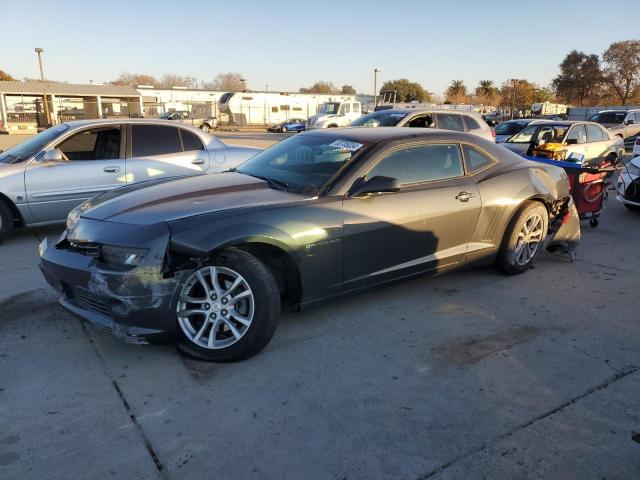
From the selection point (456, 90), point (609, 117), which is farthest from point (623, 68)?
point (609, 117)

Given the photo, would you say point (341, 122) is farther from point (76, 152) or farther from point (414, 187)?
point (414, 187)

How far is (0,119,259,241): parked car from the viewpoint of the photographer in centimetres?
590

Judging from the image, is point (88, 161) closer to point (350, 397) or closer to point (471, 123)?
point (350, 397)

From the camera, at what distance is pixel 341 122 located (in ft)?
88.4

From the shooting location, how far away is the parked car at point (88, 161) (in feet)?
19.4

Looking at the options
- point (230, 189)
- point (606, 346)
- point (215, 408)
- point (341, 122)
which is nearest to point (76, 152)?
point (230, 189)

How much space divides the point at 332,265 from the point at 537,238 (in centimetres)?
261

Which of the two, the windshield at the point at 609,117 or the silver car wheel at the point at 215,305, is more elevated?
the windshield at the point at 609,117

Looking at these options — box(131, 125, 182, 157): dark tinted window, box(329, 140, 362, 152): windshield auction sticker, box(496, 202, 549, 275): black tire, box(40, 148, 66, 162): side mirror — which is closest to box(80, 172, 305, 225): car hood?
box(329, 140, 362, 152): windshield auction sticker

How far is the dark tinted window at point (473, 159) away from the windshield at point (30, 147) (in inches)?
197

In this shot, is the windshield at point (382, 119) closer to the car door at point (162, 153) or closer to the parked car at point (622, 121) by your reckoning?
the car door at point (162, 153)

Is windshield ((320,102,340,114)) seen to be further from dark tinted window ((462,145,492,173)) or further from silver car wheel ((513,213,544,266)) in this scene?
dark tinted window ((462,145,492,173))

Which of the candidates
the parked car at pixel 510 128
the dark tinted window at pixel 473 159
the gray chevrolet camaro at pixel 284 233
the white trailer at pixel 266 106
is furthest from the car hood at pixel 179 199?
the white trailer at pixel 266 106

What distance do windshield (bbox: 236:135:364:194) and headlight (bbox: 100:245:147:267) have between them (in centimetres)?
124
